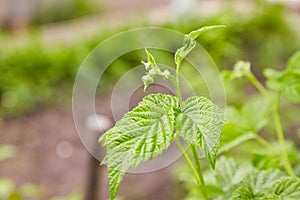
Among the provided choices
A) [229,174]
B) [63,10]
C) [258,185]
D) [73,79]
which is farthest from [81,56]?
[258,185]

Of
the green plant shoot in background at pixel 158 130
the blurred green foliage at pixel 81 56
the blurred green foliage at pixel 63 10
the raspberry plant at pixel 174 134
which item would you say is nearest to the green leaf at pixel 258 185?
the raspberry plant at pixel 174 134

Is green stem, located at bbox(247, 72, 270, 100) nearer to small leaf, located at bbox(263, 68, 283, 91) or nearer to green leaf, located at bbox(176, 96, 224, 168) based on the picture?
small leaf, located at bbox(263, 68, 283, 91)

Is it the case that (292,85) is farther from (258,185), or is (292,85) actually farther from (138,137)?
(138,137)

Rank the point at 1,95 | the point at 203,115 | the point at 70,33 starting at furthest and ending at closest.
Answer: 1. the point at 70,33
2. the point at 1,95
3. the point at 203,115

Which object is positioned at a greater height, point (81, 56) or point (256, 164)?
point (81, 56)

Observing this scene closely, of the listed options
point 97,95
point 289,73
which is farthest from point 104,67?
point 289,73

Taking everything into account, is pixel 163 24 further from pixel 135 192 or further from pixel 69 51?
pixel 135 192

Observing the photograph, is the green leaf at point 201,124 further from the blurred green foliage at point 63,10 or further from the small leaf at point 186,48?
the blurred green foliage at point 63,10

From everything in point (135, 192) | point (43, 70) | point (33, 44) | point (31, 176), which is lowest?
point (135, 192)
